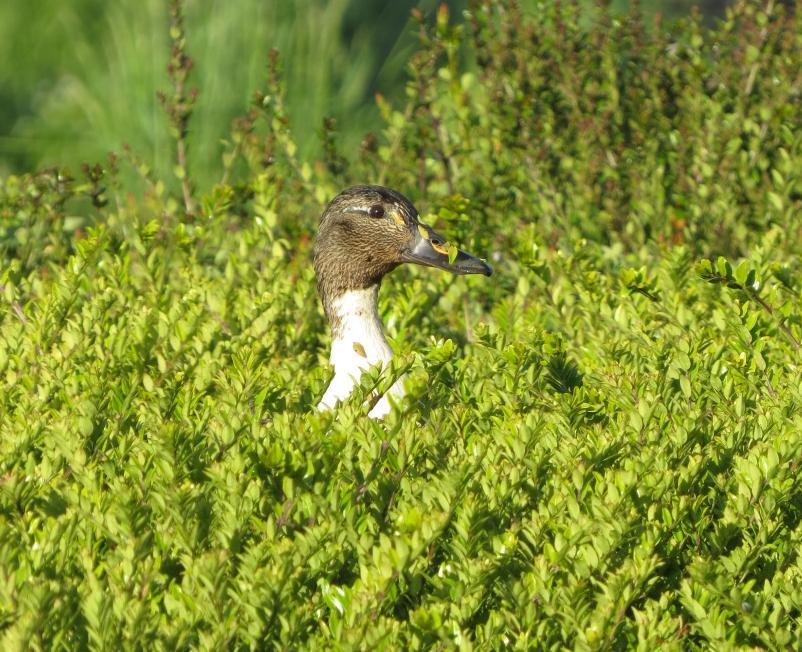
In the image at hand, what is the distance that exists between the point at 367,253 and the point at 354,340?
0.32 metres

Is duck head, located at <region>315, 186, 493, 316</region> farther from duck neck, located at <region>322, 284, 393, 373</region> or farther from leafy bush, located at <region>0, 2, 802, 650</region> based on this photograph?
leafy bush, located at <region>0, 2, 802, 650</region>

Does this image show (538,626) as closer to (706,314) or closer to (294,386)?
(294,386)

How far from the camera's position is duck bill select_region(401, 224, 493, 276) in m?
3.96

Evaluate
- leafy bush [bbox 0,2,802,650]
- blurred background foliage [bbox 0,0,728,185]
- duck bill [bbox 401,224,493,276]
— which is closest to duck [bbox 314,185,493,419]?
duck bill [bbox 401,224,493,276]

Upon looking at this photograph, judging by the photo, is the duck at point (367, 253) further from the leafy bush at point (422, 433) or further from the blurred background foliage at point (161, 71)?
the blurred background foliage at point (161, 71)

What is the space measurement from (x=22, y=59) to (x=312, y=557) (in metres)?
6.56

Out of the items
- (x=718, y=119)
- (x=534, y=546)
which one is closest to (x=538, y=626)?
(x=534, y=546)

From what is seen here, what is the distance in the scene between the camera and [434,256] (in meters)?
3.99

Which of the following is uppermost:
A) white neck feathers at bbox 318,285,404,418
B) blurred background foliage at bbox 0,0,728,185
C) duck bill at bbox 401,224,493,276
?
duck bill at bbox 401,224,493,276

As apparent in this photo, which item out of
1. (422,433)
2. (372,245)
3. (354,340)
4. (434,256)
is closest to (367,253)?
(372,245)

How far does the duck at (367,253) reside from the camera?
153 inches

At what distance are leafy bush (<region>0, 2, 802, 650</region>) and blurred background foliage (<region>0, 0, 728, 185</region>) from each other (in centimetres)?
213

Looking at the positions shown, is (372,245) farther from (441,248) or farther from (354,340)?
(354,340)

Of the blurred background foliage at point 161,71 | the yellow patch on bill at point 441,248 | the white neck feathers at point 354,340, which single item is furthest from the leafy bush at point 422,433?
the blurred background foliage at point 161,71
